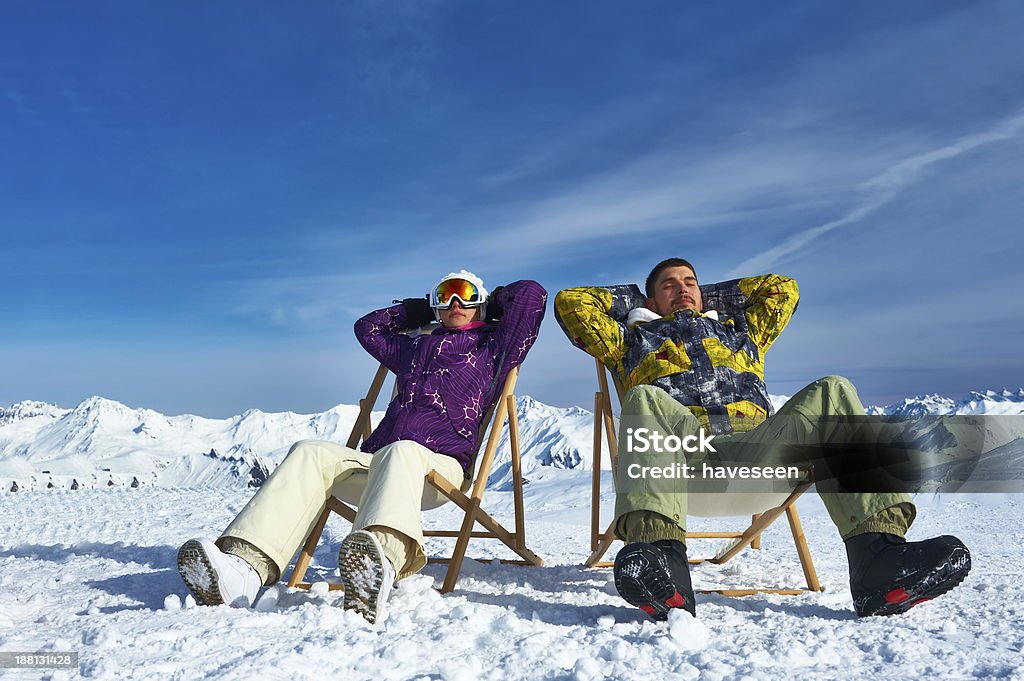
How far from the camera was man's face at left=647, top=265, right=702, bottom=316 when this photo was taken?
4.05 metres

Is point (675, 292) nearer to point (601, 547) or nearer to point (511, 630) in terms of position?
point (601, 547)

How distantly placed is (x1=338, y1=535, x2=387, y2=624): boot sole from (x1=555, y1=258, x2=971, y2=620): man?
0.80m

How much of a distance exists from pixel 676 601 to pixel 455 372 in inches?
71.7

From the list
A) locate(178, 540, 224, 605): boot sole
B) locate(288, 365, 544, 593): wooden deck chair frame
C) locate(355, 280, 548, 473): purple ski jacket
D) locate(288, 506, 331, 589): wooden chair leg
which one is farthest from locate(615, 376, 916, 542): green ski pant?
locate(178, 540, 224, 605): boot sole

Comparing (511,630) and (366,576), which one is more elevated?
(366,576)

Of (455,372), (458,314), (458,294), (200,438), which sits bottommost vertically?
(455,372)

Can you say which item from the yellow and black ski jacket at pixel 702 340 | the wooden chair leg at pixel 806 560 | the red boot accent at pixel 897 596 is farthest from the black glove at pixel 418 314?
the red boot accent at pixel 897 596

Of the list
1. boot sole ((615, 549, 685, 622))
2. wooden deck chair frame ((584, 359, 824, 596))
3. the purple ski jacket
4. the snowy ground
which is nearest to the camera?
the snowy ground

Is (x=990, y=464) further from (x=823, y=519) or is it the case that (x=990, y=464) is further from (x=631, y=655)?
(x=823, y=519)

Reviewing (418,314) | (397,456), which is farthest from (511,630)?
(418,314)

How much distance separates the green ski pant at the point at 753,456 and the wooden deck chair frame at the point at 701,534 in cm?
16

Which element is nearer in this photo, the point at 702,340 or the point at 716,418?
the point at 716,418

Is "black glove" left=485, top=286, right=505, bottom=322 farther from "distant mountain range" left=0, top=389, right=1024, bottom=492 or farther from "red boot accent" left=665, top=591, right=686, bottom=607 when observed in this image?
"distant mountain range" left=0, top=389, right=1024, bottom=492

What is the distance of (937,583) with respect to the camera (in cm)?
238
